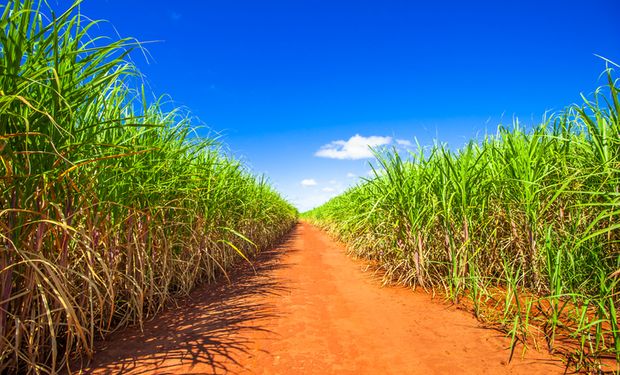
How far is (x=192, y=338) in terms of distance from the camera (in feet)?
7.54

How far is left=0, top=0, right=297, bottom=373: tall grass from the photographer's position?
1494 mm

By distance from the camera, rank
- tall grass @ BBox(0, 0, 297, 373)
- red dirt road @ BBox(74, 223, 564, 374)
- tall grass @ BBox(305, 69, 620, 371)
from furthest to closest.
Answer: tall grass @ BBox(305, 69, 620, 371), red dirt road @ BBox(74, 223, 564, 374), tall grass @ BBox(0, 0, 297, 373)

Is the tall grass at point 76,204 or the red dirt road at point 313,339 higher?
the tall grass at point 76,204

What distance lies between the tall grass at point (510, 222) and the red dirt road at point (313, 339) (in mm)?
331

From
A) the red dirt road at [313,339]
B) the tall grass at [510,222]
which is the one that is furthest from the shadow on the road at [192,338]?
the tall grass at [510,222]

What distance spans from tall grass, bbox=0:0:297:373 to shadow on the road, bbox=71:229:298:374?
6.2 inches

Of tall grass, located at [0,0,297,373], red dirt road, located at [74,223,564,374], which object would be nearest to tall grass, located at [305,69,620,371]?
red dirt road, located at [74,223,564,374]

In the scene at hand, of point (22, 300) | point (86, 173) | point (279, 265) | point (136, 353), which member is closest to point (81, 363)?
point (136, 353)

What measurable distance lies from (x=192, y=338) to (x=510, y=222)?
3.03 m

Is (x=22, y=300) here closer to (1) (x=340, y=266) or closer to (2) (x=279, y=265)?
(2) (x=279, y=265)

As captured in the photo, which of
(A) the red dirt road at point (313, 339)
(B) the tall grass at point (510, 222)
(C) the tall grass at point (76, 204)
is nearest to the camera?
(C) the tall grass at point (76, 204)

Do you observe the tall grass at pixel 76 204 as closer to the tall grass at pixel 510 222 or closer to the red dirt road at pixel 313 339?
the red dirt road at pixel 313 339

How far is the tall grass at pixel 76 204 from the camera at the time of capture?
1494 millimetres

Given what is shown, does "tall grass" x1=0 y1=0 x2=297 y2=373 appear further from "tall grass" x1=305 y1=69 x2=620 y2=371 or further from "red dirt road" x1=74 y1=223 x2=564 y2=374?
"tall grass" x1=305 y1=69 x2=620 y2=371
